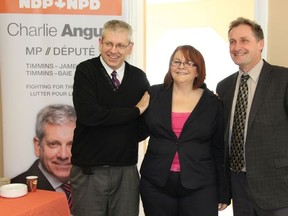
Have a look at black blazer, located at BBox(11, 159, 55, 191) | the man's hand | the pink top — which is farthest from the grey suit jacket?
black blazer, located at BBox(11, 159, 55, 191)

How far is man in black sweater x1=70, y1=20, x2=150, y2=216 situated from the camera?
188cm

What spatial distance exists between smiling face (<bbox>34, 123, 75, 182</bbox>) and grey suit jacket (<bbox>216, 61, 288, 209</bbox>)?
4.86 ft

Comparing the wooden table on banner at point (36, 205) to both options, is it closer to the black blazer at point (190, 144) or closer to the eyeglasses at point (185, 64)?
the black blazer at point (190, 144)

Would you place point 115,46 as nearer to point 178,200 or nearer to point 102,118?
point 102,118

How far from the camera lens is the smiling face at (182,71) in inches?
75.2

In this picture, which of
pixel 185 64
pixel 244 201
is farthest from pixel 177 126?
pixel 244 201

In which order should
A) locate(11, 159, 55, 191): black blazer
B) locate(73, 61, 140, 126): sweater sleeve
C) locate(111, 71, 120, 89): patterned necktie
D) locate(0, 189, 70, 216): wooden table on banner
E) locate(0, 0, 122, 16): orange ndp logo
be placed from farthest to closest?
locate(11, 159, 55, 191): black blazer
locate(0, 0, 122, 16): orange ndp logo
locate(0, 189, 70, 216): wooden table on banner
locate(111, 71, 120, 89): patterned necktie
locate(73, 61, 140, 126): sweater sleeve

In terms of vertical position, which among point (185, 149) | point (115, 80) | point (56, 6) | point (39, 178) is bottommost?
point (39, 178)

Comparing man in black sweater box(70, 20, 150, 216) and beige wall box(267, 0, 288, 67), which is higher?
beige wall box(267, 0, 288, 67)

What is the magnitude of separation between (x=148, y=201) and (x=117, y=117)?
486 mm

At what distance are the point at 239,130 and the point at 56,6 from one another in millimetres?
1725

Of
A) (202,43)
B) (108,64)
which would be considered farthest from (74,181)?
(202,43)

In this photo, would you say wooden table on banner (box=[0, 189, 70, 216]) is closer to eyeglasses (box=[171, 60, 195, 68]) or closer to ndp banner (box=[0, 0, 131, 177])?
ndp banner (box=[0, 0, 131, 177])

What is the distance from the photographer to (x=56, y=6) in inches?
111
